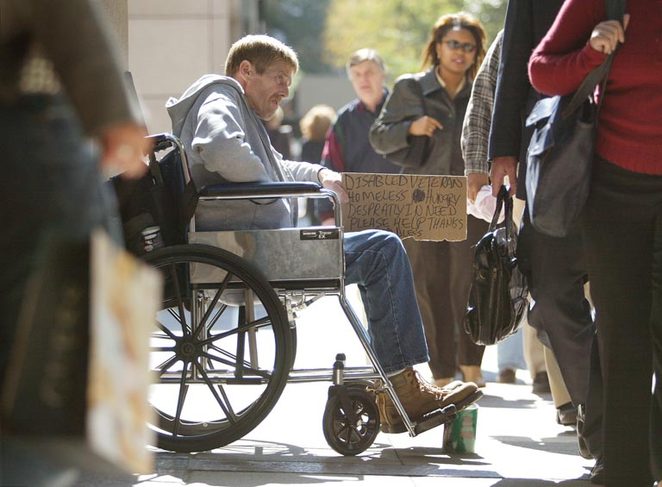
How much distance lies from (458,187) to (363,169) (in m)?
3.61

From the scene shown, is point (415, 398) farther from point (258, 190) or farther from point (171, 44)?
point (171, 44)

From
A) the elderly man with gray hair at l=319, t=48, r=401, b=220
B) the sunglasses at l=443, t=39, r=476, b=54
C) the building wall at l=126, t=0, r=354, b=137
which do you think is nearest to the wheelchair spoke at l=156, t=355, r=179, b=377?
the sunglasses at l=443, t=39, r=476, b=54

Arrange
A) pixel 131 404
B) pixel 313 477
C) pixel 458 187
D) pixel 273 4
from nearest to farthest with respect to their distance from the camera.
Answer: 1. pixel 131 404
2. pixel 313 477
3. pixel 458 187
4. pixel 273 4

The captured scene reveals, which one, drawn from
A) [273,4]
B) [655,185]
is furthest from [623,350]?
[273,4]

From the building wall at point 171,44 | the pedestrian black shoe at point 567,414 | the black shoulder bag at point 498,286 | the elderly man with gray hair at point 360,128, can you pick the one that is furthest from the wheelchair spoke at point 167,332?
the building wall at point 171,44

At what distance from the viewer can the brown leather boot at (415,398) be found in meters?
5.32

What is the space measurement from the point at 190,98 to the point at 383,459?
155cm

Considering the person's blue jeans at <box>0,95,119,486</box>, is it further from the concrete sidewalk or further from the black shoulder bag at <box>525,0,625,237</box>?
the concrete sidewalk

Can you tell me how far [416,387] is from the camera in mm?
5324

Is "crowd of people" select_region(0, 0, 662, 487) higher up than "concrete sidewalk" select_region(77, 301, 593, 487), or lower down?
higher up

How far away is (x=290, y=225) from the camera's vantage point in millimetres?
5441

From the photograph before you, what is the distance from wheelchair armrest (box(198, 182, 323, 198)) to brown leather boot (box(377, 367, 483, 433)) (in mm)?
858

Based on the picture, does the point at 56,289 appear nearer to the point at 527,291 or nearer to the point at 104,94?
the point at 104,94

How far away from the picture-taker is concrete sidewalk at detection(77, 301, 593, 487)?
482 centimetres
